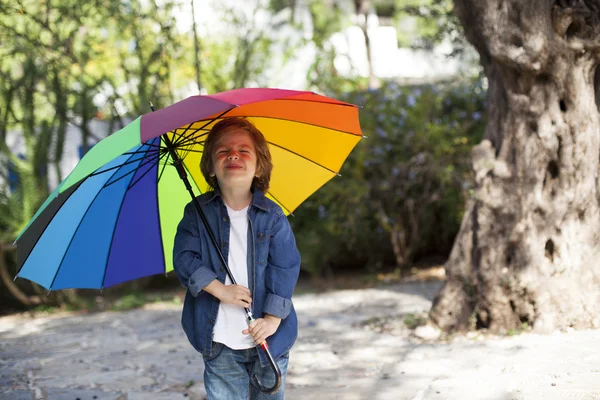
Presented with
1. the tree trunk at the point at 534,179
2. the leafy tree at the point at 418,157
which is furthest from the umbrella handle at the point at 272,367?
the leafy tree at the point at 418,157

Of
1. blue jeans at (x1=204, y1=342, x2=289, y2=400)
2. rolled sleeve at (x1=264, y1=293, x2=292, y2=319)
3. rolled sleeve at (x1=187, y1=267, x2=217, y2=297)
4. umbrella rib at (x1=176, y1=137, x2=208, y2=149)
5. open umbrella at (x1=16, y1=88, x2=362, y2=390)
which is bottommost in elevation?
blue jeans at (x1=204, y1=342, x2=289, y2=400)

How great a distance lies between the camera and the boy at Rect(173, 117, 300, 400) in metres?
2.72

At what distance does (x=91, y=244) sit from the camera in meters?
3.23

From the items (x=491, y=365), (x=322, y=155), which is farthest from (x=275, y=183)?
(x=491, y=365)

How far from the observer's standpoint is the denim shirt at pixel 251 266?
2.73 metres

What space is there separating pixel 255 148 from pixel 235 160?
15cm

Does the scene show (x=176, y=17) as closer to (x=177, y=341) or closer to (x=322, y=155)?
(x=177, y=341)

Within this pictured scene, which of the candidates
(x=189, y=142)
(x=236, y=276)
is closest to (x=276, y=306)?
(x=236, y=276)

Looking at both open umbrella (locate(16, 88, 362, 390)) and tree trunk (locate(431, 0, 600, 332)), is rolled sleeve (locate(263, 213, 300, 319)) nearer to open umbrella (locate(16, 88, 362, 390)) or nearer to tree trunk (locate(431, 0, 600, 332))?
open umbrella (locate(16, 88, 362, 390))

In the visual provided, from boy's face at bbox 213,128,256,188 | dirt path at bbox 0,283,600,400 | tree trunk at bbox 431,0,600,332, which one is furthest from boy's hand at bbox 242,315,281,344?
tree trunk at bbox 431,0,600,332

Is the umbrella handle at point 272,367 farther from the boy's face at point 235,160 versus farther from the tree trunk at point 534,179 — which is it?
the tree trunk at point 534,179

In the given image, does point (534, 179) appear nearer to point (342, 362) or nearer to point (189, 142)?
point (342, 362)

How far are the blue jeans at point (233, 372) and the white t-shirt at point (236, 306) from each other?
5 cm

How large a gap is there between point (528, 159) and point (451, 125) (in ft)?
11.3
